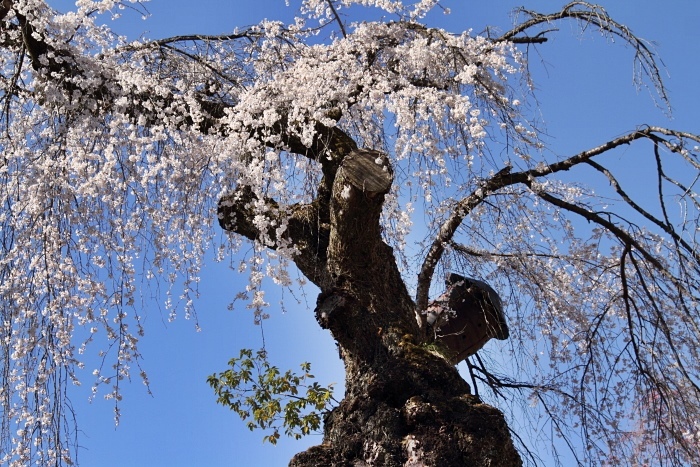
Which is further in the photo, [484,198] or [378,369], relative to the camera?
[484,198]

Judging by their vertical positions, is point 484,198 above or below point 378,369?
above

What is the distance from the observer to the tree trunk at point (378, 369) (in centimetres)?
242

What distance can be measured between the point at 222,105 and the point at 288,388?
6.94 ft

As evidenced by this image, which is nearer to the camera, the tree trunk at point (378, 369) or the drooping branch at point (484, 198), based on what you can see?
the tree trunk at point (378, 369)

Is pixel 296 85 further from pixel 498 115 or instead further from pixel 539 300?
pixel 539 300

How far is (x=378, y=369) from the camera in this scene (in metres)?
2.76

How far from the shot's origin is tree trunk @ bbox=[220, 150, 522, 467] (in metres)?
2.42

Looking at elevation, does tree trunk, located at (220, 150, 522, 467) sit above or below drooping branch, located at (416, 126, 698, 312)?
below

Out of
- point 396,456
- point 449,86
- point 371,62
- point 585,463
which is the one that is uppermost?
point 371,62

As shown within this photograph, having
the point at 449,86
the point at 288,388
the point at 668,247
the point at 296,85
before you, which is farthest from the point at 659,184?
the point at 288,388

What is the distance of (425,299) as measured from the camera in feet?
14.0

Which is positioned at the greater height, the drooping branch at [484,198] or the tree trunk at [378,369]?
the drooping branch at [484,198]

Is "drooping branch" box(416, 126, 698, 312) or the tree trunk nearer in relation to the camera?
the tree trunk

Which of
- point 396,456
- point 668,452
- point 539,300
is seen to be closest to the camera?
point 396,456
